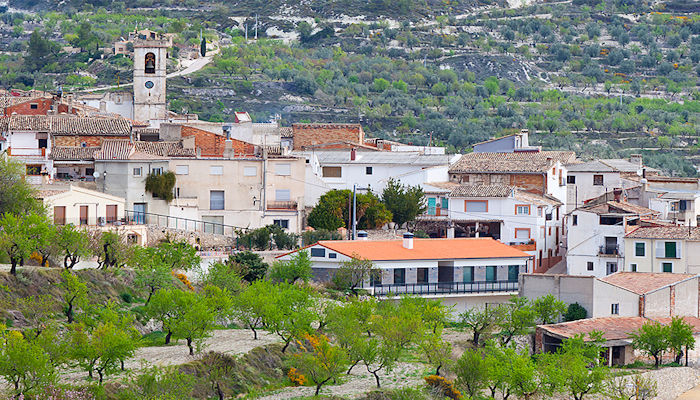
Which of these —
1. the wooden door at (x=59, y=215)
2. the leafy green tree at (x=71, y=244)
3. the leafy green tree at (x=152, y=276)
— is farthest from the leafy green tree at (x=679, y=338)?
the wooden door at (x=59, y=215)

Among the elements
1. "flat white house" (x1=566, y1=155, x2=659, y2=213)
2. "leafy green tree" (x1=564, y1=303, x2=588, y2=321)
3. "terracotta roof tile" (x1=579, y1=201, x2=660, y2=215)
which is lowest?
"leafy green tree" (x1=564, y1=303, x2=588, y2=321)

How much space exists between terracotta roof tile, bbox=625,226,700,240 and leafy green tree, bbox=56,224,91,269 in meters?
23.5

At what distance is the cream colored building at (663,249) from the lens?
204ft

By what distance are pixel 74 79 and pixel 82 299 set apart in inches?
3089

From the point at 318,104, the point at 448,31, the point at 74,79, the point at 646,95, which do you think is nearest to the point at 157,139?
the point at 74,79

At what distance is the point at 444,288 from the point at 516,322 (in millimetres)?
5780

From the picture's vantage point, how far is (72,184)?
62312mm

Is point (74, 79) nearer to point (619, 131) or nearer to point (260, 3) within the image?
point (619, 131)

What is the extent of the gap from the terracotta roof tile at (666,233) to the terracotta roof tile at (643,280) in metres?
1.98

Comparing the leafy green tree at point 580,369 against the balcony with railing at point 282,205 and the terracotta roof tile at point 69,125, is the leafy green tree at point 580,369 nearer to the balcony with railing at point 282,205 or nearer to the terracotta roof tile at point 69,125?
the balcony with railing at point 282,205

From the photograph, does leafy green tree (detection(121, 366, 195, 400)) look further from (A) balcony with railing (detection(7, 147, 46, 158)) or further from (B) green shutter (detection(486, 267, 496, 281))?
(A) balcony with railing (detection(7, 147, 46, 158))

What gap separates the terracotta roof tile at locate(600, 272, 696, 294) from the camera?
191 feet

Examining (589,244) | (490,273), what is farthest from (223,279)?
(589,244)

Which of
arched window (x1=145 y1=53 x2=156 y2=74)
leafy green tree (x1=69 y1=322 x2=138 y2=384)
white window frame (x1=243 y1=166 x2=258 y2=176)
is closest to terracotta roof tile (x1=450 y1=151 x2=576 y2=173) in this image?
white window frame (x1=243 y1=166 x2=258 y2=176)
